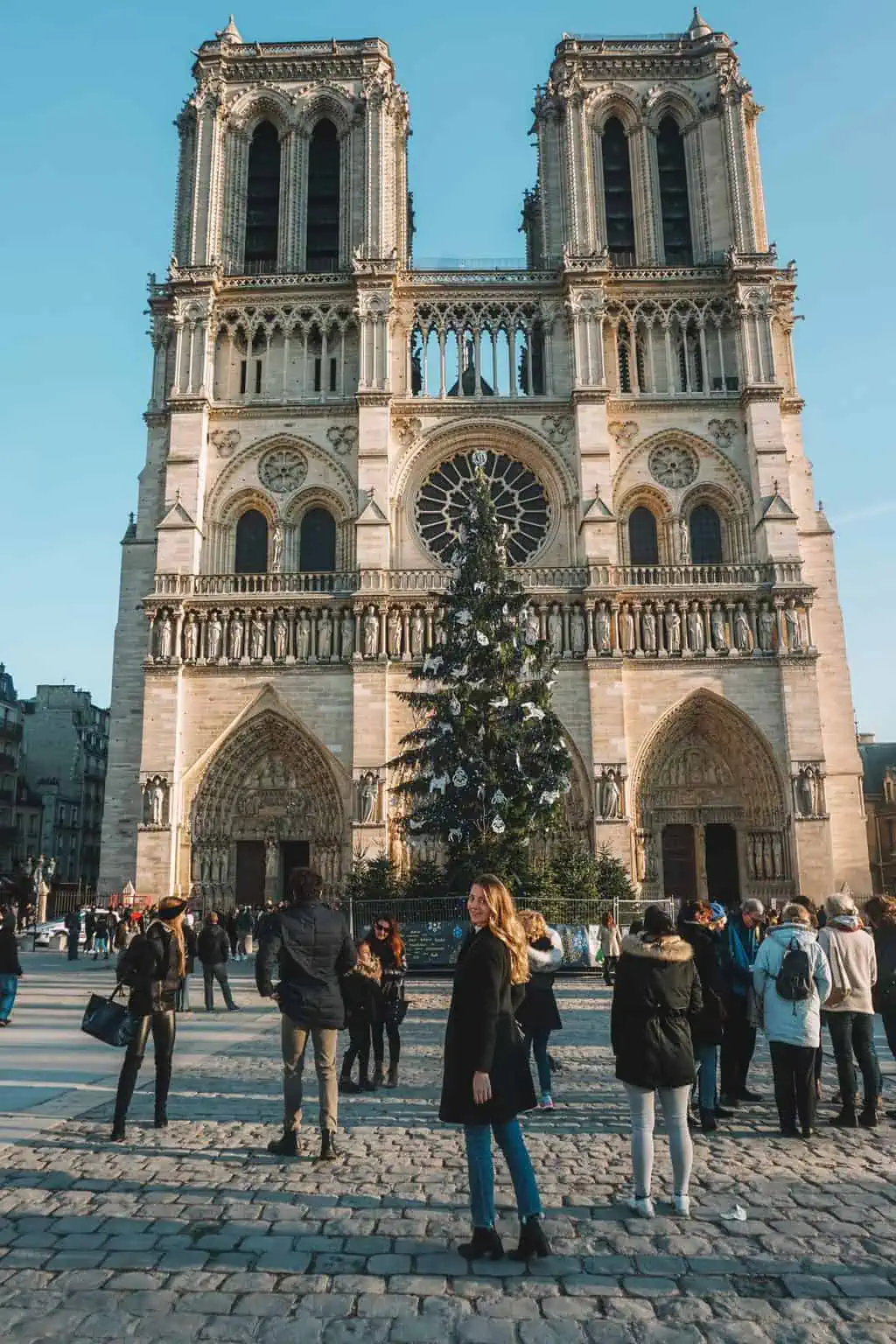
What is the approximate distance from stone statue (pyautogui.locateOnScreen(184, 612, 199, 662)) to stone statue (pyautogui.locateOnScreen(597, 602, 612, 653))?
1025cm

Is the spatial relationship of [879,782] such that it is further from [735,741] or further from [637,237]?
[637,237]

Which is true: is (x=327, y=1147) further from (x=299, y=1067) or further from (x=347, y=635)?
(x=347, y=635)

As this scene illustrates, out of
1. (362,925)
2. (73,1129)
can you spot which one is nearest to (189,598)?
(362,925)

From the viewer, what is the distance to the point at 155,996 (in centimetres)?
643

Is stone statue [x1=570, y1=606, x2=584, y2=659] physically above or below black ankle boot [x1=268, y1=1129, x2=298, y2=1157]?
above

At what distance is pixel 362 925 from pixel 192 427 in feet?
50.8

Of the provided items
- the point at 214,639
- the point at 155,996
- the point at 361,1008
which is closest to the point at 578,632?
the point at 214,639

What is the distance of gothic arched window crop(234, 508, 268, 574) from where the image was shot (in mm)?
28484

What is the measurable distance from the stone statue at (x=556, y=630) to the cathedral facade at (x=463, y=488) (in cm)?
5

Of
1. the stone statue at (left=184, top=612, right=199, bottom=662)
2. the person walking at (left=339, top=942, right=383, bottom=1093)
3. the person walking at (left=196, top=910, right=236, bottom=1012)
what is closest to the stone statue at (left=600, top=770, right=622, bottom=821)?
the stone statue at (left=184, top=612, right=199, bottom=662)

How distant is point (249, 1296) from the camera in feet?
12.5

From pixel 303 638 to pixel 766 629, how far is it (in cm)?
1181

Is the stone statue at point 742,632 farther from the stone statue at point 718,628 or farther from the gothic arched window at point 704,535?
the gothic arched window at point 704,535

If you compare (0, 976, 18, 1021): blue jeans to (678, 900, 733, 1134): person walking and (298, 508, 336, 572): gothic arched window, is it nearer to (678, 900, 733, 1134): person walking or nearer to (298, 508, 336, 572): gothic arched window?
(678, 900, 733, 1134): person walking
